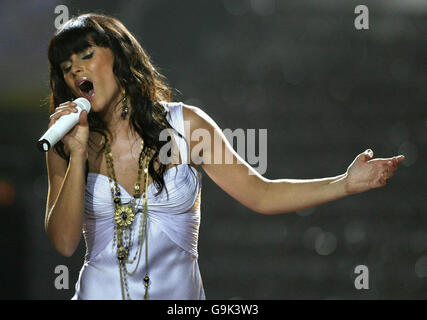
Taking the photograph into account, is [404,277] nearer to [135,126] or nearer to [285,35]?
[285,35]

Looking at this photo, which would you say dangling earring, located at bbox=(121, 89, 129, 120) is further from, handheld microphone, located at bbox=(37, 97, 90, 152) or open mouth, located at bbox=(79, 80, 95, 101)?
handheld microphone, located at bbox=(37, 97, 90, 152)

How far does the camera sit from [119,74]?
1.64 meters

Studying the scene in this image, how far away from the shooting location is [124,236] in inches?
60.3

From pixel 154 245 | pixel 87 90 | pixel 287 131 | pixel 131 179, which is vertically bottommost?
pixel 154 245

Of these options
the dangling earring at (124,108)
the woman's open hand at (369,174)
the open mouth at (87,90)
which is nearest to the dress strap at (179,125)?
the dangling earring at (124,108)

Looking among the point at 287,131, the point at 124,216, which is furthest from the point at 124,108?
the point at 287,131

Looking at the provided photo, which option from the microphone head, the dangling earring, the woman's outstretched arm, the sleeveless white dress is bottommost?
the sleeveless white dress

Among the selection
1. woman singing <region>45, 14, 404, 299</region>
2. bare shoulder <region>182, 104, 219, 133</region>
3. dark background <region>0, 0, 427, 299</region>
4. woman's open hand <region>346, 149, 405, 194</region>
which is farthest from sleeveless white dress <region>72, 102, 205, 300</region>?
dark background <region>0, 0, 427, 299</region>

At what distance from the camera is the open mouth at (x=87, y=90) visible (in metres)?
1.54

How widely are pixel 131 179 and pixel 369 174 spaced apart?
613mm

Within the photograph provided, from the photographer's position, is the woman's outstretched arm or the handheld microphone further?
the woman's outstretched arm

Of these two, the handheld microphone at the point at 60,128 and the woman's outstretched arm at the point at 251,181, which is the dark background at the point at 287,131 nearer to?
the woman's outstretched arm at the point at 251,181

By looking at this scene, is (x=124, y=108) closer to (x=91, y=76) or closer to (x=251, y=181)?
(x=91, y=76)

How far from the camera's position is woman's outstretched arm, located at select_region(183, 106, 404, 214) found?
155cm
